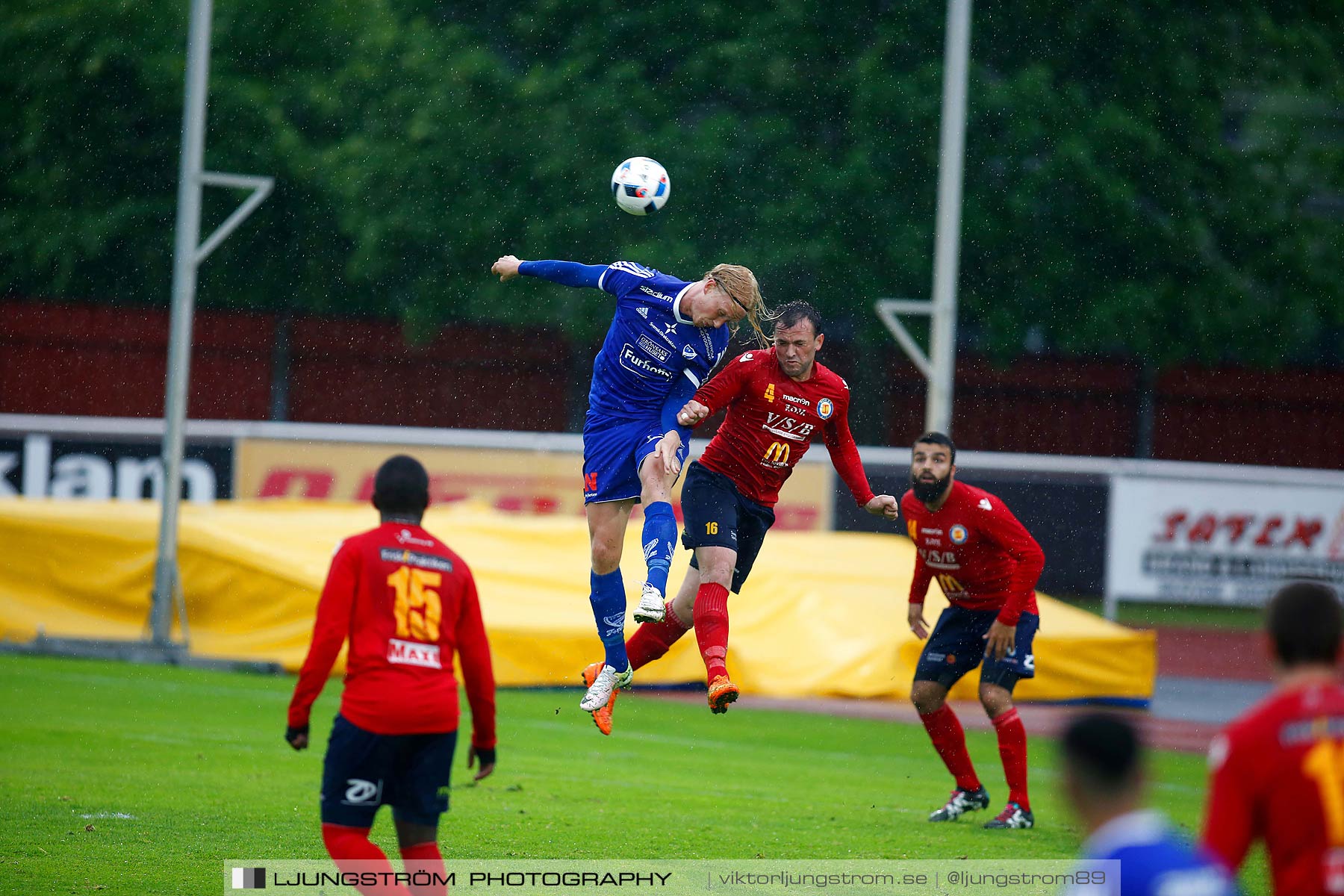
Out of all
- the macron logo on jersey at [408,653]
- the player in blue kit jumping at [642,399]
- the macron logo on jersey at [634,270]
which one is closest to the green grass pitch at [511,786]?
the player in blue kit jumping at [642,399]

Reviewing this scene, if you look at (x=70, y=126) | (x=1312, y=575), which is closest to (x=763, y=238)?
(x=1312, y=575)

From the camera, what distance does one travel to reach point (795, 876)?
28.6 ft

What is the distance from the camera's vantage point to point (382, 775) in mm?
6008

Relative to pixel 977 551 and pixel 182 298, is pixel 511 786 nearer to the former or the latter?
pixel 977 551

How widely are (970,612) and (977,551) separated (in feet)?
1.72

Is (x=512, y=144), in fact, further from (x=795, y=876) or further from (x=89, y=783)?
(x=795, y=876)

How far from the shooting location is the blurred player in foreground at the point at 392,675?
19.4 feet

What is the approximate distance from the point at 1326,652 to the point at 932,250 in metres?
24.1

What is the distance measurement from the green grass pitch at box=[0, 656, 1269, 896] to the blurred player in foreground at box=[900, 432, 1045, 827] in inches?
15.3

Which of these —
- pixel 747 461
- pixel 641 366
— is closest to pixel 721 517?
pixel 747 461

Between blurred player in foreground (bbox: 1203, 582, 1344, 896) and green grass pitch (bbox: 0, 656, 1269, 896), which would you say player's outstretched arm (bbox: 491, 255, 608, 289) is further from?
blurred player in foreground (bbox: 1203, 582, 1344, 896)

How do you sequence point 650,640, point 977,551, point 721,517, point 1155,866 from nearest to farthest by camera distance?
point 1155,866
point 721,517
point 650,640
point 977,551

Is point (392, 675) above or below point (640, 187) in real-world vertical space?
below

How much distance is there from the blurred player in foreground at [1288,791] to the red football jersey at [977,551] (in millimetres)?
6532
